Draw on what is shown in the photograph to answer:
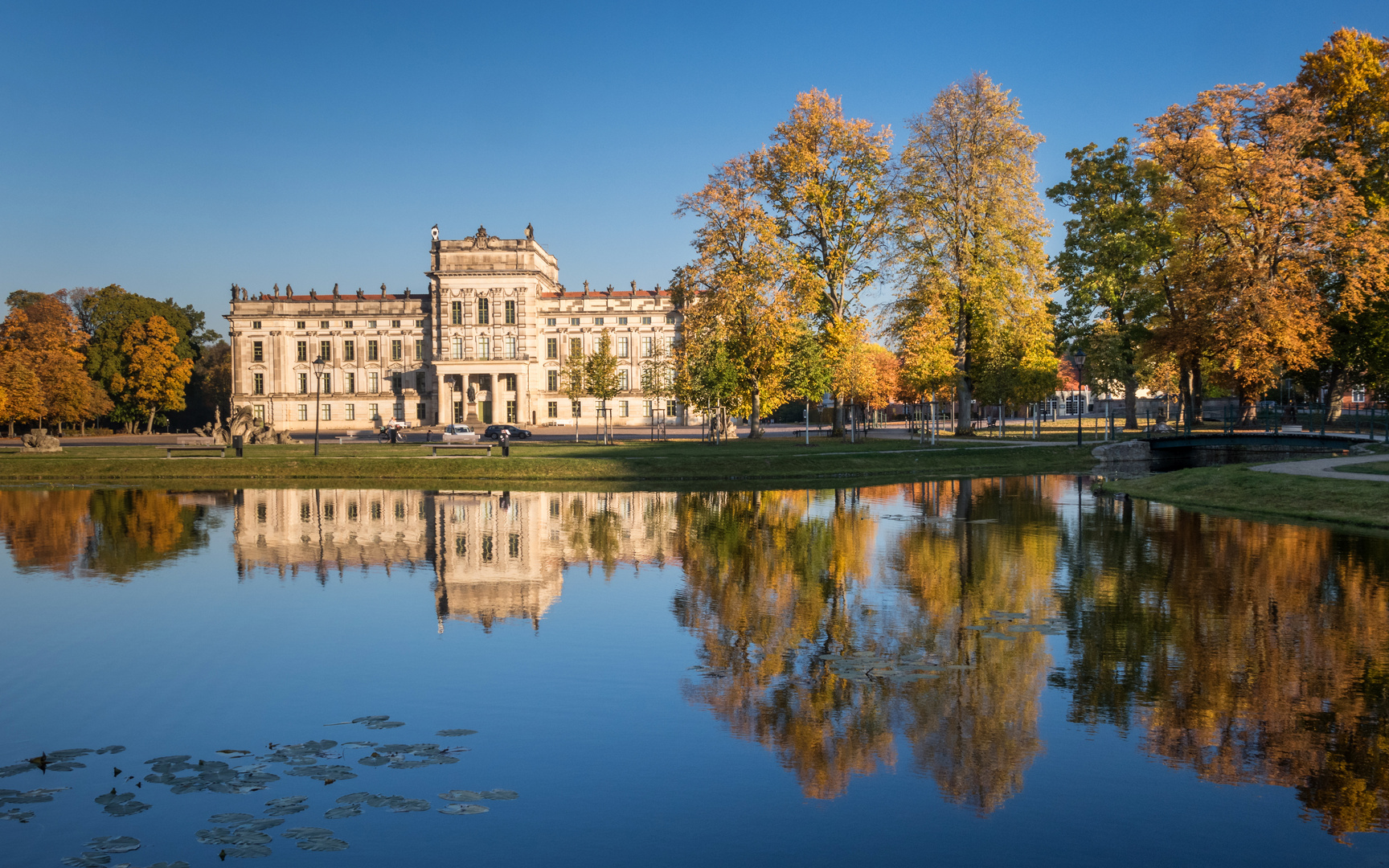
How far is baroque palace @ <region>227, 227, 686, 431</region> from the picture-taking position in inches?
3713

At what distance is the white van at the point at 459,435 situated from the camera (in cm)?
6228

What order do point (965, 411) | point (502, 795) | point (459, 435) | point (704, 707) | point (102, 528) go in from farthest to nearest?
point (459, 435) → point (965, 411) → point (102, 528) → point (704, 707) → point (502, 795)

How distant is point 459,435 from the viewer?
222 feet

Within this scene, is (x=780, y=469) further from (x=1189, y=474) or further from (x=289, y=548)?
(x=289, y=548)

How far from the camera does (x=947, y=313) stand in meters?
48.6

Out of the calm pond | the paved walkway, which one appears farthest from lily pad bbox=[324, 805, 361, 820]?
the paved walkway

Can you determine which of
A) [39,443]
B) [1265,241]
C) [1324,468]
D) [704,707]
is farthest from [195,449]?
[1265,241]

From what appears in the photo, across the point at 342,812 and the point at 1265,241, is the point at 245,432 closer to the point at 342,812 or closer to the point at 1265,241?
the point at 342,812

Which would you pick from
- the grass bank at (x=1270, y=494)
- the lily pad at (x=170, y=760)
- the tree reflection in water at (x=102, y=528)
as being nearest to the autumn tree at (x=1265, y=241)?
the grass bank at (x=1270, y=494)

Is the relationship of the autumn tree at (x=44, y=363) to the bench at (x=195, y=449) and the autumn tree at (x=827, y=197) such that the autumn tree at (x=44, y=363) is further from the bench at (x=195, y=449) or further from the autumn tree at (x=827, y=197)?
the autumn tree at (x=827, y=197)

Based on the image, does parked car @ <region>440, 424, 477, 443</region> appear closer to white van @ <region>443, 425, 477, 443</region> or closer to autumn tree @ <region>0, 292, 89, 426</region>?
white van @ <region>443, 425, 477, 443</region>

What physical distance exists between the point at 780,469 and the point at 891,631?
2716cm

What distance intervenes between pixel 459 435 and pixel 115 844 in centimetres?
6327

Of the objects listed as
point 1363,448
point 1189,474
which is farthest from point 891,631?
point 1363,448
